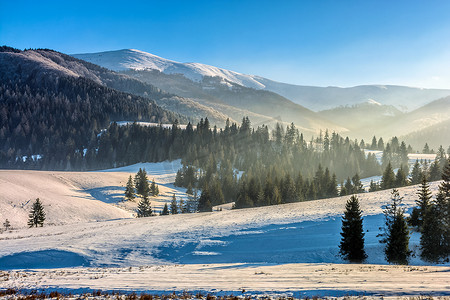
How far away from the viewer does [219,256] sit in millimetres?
28375

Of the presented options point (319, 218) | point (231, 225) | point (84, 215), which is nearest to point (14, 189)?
point (84, 215)

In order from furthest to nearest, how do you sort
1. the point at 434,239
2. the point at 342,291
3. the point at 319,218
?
the point at 319,218 < the point at 434,239 < the point at 342,291

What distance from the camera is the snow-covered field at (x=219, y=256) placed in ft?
52.2

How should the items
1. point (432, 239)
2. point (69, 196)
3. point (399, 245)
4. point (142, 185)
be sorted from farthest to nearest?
point (142, 185) → point (69, 196) → point (432, 239) → point (399, 245)

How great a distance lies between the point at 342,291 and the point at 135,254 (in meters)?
21.8

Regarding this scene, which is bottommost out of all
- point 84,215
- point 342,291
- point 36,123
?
point 84,215

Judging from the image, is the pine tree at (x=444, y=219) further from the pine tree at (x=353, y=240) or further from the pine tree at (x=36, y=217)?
the pine tree at (x=36, y=217)

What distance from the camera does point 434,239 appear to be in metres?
27.0

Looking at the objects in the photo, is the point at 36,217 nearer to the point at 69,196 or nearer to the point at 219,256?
the point at 69,196

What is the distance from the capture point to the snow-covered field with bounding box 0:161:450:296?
52.2 feet

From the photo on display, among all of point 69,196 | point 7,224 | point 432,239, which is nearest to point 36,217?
point 7,224

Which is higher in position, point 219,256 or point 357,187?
point 357,187

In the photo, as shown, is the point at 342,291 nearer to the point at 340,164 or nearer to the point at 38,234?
the point at 38,234

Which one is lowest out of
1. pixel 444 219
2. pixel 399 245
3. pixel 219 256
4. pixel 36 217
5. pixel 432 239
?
pixel 219 256
